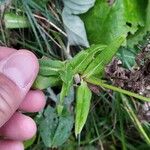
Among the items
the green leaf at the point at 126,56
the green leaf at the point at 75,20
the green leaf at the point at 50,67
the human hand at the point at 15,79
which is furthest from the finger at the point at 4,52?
the green leaf at the point at 126,56

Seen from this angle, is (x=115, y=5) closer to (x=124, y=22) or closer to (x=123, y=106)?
(x=124, y=22)

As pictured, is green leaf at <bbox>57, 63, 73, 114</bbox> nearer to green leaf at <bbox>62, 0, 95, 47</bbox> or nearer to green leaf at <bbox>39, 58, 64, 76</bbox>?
green leaf at <bbox>39, 58, 64, 76</bbox>

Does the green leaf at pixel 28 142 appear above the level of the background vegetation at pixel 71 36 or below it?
below

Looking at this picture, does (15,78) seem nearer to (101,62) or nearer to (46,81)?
(46,81)

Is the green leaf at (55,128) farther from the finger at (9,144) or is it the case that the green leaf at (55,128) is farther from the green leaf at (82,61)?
the green leaf at (82,61)

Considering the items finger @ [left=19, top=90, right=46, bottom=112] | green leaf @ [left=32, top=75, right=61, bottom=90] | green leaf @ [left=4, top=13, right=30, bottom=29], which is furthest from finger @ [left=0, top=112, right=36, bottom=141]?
green leaf @ [left=4, top=13, right=30, bottom=29]

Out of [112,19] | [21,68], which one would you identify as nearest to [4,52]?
[21,68]
